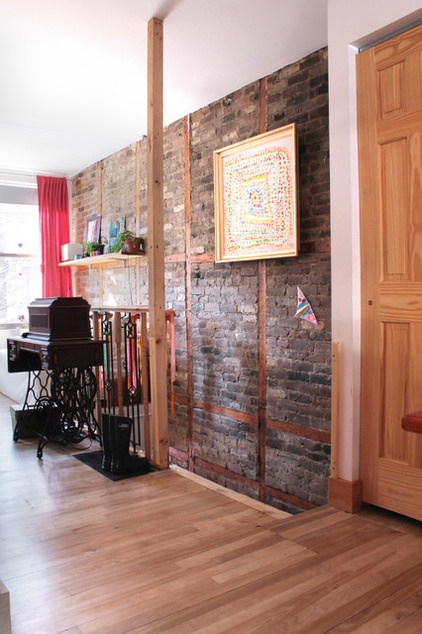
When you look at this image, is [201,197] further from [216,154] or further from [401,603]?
[401,603]

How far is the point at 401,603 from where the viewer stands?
1.94 meters

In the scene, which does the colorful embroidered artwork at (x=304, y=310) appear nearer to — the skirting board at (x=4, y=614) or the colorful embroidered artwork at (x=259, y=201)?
the colorful embroidered artwork at (x=259, y=201)

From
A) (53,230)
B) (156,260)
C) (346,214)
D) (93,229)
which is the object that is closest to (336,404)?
(346,214)

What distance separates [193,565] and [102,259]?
4851mm

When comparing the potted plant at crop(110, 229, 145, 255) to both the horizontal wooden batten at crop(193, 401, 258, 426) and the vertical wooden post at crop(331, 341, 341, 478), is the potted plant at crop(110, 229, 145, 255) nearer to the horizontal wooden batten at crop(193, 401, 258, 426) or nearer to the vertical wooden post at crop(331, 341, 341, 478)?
the horizontal wooden batten at crop(193, 401, 258, 426)

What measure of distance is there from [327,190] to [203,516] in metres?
2.33

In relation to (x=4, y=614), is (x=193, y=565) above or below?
below

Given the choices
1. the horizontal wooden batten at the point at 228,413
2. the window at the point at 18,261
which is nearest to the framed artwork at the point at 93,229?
the window at the point at 18,261

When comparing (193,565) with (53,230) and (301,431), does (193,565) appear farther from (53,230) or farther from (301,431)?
(53,230)

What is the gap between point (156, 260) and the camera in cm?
358

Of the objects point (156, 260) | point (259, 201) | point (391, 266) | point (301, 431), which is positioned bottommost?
point (301, 431)

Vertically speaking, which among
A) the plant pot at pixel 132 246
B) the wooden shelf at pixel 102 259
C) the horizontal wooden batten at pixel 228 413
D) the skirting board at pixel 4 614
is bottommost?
the horizontal wooden batten at pixel 228 413

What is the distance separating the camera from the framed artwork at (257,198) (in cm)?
402

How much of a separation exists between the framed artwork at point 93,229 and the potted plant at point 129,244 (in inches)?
39.5
